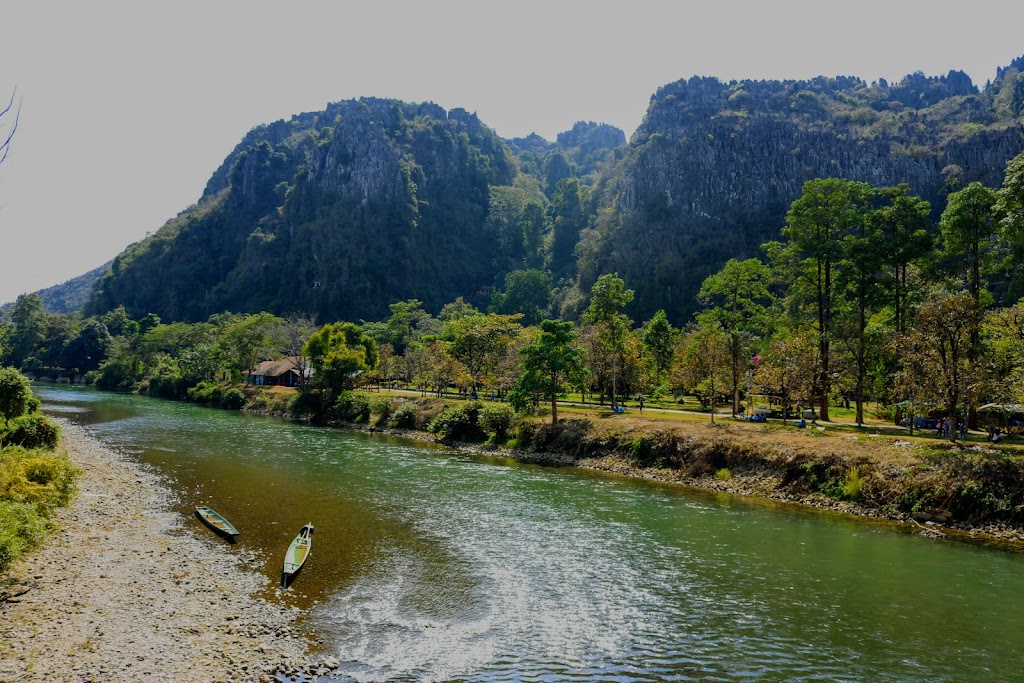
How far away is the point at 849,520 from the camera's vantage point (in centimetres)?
2678

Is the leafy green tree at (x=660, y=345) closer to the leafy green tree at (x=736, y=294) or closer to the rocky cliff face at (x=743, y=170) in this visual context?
the leafy green tree at (x=736, y=294)

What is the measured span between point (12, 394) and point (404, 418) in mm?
34812

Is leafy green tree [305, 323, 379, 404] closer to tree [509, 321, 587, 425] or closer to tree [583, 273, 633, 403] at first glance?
tree [509, 321, 587, 425]

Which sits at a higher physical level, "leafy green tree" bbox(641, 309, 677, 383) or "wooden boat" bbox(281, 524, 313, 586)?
"leafy green tree" bbox(641, 309, 677, 383)

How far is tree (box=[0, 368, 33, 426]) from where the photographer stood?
2884cm

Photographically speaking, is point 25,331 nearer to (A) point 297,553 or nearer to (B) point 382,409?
(B) point 382,409

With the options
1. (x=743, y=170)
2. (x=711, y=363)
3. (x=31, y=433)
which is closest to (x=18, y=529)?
(x=31, y=433)

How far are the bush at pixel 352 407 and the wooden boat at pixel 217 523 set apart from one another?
39.5 meters

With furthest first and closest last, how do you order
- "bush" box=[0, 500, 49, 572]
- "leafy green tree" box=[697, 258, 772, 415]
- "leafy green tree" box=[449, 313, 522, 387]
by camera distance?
"leafy green tree" box=[449, 313, 522, 387], "leafy green tree" box=[697, 258, 772, 415], "bush" box=[0, 500, 49, 572]

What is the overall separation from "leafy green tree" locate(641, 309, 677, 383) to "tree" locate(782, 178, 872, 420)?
30645 millimetres

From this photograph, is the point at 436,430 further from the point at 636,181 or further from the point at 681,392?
the point at 636,181

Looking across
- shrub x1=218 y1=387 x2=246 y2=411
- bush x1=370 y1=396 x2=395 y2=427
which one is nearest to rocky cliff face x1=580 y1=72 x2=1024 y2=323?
bush x1=370 y1=396 x2=395 y2=427

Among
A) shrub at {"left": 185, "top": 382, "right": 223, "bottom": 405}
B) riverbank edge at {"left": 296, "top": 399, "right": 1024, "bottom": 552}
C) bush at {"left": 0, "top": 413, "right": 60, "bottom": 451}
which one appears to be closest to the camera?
riverbank edge at {"left": 296, "top": 399, "right": 1024, "bottom": 552}

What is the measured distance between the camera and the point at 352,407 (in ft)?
221
